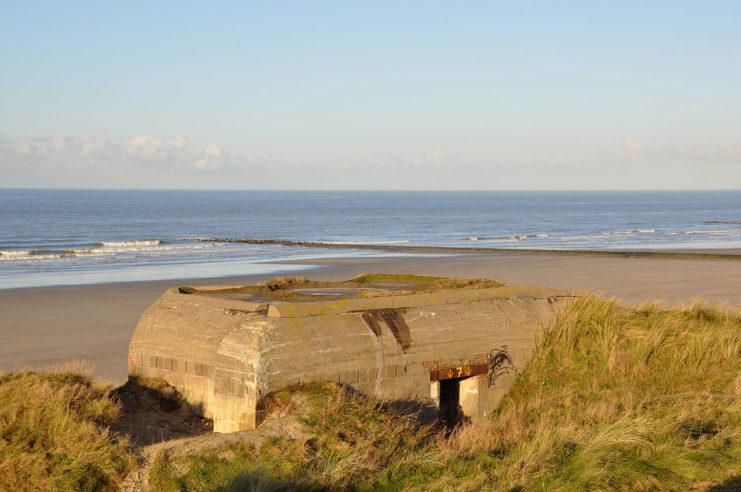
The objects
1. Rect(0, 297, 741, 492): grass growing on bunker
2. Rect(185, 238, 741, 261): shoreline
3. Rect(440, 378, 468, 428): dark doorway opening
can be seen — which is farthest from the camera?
Rect(185, 238, 741, 261): shoreline

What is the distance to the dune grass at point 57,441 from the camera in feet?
23.2

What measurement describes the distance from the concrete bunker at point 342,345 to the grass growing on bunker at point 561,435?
359mm

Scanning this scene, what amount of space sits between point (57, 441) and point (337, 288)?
551cm

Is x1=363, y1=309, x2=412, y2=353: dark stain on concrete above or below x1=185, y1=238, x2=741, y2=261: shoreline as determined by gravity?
above

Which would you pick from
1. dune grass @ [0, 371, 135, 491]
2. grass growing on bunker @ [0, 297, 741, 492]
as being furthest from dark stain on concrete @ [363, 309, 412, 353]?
dune grass @ [0, 371, 135, 491]

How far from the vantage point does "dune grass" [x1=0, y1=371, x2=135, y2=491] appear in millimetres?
7070

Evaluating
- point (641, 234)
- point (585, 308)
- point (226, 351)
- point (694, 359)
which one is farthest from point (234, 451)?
point (641, 234)

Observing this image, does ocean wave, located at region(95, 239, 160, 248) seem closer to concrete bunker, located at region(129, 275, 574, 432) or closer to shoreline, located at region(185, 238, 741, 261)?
shoreline, located at region(185, 238, 741, 261)

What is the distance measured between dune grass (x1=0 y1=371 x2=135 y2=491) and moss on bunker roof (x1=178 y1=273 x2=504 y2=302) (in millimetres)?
2522

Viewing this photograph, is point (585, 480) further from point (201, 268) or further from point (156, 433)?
point (201, 268)

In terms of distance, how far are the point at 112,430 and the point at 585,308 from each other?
6.94 m

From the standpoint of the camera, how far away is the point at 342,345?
29.2 feet

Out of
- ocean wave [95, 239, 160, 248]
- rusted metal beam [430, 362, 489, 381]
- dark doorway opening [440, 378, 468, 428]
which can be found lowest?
ocean wave [95, 239, 160, 248]

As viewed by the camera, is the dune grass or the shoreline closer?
the dune grass
